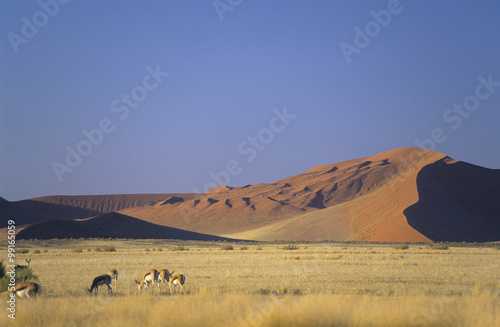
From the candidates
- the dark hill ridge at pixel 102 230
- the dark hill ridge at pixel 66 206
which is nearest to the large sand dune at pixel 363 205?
the dark hill ridge at pixel 66 206

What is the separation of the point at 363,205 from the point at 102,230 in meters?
48.4

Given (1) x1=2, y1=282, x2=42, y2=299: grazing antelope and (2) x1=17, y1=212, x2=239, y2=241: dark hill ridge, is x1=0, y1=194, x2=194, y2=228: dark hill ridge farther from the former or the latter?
(1) x1=2, y1=282, x2=42, y2=299: grazing antelope

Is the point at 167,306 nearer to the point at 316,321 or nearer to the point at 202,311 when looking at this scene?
the point at 202,311

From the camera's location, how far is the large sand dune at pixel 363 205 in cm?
6900

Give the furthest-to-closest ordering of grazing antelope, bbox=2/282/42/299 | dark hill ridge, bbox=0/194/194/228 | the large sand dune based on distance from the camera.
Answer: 1. dark hill ridge, bbox=0/194/194/228
2. the large sand dune
3. grazing antelope, bbox=2/282/42/299

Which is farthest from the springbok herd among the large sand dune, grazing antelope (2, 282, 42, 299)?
the large sand dune

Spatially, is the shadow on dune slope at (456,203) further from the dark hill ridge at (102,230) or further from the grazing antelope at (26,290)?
the grazing antelope at (26,290)

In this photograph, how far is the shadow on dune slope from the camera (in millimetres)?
66375

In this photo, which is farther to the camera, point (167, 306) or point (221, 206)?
point (221, 206)

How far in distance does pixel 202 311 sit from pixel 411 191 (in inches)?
2889

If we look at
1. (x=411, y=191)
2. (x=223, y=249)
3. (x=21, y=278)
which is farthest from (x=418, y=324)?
(x=411, y=191)

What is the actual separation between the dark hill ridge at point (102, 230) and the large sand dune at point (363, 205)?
21.5m

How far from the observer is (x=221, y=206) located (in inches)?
5032

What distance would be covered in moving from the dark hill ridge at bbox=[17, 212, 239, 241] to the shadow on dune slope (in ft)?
121
